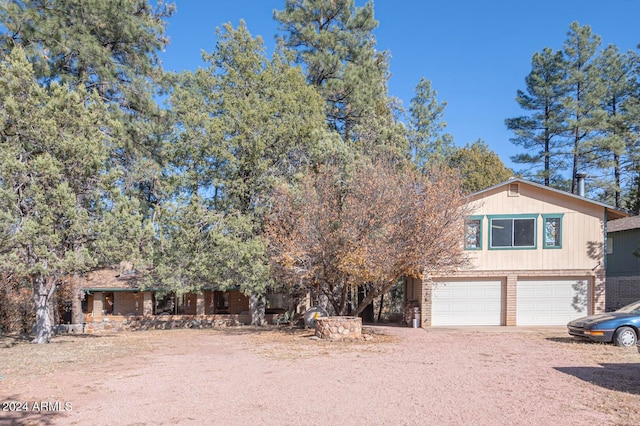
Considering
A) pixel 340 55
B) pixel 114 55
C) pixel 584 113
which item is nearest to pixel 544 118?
pixel 584 113

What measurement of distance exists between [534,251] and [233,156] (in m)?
12.5

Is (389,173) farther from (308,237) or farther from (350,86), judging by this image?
(350,86)

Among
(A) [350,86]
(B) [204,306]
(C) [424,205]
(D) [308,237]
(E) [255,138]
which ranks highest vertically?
(A) [350,86]

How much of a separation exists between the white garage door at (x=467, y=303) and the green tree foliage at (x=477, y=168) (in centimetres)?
1051

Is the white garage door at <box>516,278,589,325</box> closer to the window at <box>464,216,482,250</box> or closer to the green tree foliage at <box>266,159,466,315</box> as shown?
the window at <box>464,216,482,250</box>

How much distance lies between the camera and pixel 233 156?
1872 cm

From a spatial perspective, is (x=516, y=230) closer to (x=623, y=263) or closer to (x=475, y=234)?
(x=475, y=234)

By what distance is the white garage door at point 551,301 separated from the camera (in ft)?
61.9

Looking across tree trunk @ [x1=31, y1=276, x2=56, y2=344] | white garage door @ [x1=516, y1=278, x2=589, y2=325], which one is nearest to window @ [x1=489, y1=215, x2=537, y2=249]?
white garage door @ [x1=516, y1=278, x2=589, y2=325]

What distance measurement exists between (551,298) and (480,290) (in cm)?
279

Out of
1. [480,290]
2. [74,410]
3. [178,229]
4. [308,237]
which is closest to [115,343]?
[178,229]

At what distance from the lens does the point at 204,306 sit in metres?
25.8

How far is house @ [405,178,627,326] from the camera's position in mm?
18766

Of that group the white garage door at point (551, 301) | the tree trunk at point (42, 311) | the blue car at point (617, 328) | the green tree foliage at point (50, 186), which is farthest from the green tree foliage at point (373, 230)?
the tree trunk at point (42, 311)
